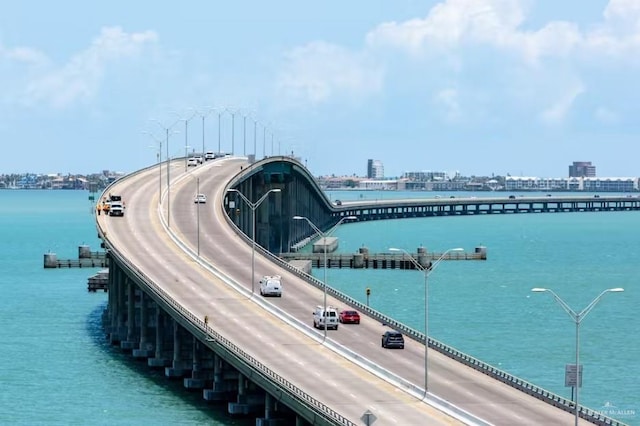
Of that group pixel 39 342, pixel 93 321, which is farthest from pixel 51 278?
pixel 39 342

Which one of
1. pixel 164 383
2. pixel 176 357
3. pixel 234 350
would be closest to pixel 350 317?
pixel 176 357

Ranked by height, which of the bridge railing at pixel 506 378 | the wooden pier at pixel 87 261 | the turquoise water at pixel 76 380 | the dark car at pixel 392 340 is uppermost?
the dark car at pixel 392 340

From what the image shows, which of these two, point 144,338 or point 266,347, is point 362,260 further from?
point 266,347

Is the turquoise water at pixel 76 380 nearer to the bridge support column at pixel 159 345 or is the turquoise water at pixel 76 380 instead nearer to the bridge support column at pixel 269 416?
the bridge support column at pixel 159 345

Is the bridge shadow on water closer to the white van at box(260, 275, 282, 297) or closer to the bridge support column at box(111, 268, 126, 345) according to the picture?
the bridge support column at box(111, 268, 126, 345)

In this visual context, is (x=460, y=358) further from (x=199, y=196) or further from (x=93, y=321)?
(x=199, y=196)

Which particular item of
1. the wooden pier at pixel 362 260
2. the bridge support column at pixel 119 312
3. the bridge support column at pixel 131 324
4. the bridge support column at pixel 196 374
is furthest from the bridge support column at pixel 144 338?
the wooden pier at pixel 362 260
